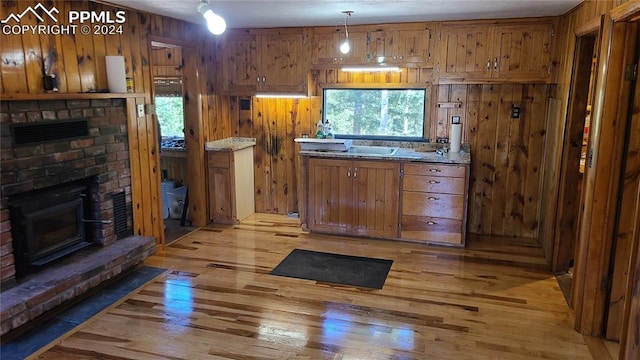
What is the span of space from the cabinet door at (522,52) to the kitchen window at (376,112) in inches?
33.1

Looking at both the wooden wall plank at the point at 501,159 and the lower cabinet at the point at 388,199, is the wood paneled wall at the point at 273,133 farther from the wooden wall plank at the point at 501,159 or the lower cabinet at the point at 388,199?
the wooden wall plank at the point at 501,159

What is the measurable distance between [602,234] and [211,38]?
4290mm

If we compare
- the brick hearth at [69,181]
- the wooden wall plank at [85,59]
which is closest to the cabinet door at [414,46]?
the brick hearth at [69,181]

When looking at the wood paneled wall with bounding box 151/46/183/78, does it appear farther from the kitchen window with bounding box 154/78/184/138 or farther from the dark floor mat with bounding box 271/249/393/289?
the dark floor mat with bounding box 271/249/393/289

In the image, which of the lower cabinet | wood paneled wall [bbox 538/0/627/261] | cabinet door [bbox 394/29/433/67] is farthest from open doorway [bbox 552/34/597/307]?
cabinet door [bbox 394/29/433/67]

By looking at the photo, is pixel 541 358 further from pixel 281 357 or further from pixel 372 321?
pixel 281 357

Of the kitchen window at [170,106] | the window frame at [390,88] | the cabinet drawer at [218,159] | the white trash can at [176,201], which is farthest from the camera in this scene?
the kitchen window at [170,106]

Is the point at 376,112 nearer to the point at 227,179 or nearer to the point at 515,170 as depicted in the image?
the point at 515,170

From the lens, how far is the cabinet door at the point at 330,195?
4811mm

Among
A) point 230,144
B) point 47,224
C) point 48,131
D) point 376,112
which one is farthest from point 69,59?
point 376,112

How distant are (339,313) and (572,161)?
91.0 inches

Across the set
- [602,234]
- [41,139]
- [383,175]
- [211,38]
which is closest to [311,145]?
[383,175]

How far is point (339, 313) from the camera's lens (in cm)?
329

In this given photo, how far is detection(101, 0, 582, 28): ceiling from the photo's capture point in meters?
3.63
